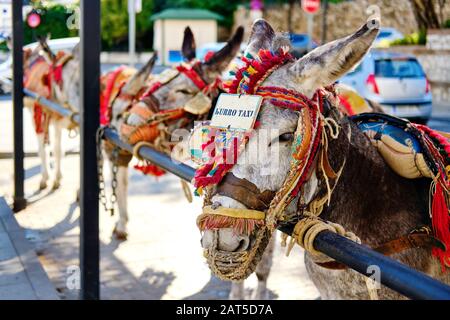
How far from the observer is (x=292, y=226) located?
233 cm

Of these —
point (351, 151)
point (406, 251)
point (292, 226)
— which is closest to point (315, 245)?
point (292, 226)

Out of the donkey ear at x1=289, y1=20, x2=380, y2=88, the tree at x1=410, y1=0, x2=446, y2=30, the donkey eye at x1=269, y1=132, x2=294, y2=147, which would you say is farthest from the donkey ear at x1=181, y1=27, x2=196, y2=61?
the tree at x1=410, y1=0, x2=446, y2=30

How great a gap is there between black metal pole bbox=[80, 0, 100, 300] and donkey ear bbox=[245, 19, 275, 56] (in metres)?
1.47

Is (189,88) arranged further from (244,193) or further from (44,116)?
(44,116)

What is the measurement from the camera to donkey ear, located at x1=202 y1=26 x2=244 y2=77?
495 cm

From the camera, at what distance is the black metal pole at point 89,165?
12.8ft

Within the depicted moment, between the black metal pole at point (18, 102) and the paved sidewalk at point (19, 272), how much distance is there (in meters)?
1.30

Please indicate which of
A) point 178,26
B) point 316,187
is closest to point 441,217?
point 316,187

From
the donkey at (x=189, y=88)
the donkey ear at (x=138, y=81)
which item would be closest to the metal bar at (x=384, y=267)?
the donkey at (x=189, y=88)

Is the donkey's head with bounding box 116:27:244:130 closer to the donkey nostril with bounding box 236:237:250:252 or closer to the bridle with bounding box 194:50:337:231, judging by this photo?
the bridle with bounding box 194:50:337:231

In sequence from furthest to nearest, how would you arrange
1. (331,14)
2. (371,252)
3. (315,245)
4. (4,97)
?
(331,14) → (4,97) → (315,245) → (371,252)

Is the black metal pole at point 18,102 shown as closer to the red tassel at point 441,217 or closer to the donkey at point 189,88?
the donkey at point 189,88
